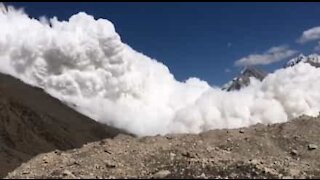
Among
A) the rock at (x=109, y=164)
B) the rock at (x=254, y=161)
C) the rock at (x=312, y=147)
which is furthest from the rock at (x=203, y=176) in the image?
the rock at (x=312, y=147)

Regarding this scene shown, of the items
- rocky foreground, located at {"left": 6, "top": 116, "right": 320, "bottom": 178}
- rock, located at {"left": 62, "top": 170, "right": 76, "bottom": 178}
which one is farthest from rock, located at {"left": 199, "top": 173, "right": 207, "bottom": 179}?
rock, located at {"left": 62, "top": 170, "right": 76, "bottom": 178}

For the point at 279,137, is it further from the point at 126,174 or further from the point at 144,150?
the point at 126,174

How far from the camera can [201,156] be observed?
30406 mm

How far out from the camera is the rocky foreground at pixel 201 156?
27328 mm

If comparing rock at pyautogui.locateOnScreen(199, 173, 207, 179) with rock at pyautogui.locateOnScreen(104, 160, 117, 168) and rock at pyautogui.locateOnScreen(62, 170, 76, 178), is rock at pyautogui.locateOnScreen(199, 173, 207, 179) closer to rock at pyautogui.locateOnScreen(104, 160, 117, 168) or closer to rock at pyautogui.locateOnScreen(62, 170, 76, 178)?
rock at pyautogui.locateOnScreen(104, 160, 117, 168)

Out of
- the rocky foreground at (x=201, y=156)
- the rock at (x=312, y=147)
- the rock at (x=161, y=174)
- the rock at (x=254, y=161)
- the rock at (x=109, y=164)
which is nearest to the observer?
the rock at (x=161, y=174)

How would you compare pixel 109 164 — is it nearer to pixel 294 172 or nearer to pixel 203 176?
pixel 203 176

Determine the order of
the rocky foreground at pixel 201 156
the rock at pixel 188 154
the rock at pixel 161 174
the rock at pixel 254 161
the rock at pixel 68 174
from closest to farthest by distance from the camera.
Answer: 1. the rock at pixel 161 174
2. the rock at pixel 68 174
3. the rocky foreground at pixel 201 156
4. the rock at pixel 254 161
5. the rock at pixel 188 154

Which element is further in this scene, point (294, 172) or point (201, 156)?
point (201, 156)

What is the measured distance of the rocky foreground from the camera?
27.3 meters

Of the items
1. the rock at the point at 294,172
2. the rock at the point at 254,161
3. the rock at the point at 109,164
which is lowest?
the rock at the point at 294,172

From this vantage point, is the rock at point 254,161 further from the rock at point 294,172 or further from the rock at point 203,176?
the rock at point 203,176

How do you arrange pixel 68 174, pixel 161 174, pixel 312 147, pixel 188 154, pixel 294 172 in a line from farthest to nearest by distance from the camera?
pixel 312 147 < pixel 188 154 < pixel 294 172 < pixel 68 174 < pixel 161 174

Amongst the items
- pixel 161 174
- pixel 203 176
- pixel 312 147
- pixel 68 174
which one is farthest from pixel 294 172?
pixel 68 174
